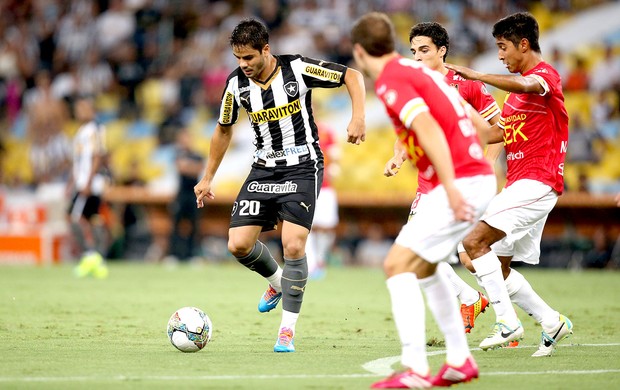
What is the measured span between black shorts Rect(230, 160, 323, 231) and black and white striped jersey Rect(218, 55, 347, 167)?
0.28 feet

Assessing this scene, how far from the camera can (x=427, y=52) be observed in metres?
8.68

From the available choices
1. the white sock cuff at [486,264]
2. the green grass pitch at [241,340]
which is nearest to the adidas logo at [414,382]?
the green grass pitch at [241,340]

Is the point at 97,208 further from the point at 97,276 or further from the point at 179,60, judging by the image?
the point at 179,60

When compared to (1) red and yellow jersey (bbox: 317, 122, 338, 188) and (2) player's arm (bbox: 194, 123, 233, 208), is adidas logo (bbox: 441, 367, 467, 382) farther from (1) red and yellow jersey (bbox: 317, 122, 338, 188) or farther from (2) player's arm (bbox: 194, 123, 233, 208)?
(1) red and yellow jersey (bbox: 317, 122, 338, 188)

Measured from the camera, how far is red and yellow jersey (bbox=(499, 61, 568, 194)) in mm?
8055

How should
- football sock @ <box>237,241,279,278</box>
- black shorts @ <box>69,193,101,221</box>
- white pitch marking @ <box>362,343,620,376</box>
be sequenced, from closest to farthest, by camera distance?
white pitch marking @ <box>362,343,620,376</box>, football sock @ <box>237,241,279,278</box>, black shorts @ <box>69,193,101,221</box>

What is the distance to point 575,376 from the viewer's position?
21.3ft

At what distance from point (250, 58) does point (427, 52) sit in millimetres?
1664

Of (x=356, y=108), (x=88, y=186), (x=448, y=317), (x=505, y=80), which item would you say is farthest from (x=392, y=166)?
(x=88, y=186)

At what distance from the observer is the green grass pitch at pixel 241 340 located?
626cm

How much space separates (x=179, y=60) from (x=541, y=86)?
19.0 m

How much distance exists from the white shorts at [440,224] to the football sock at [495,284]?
1.88 metres

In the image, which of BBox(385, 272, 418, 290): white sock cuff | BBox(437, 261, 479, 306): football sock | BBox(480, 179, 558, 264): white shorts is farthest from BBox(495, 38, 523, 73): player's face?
BBox(385, 272, 418, 290): white sock cuff

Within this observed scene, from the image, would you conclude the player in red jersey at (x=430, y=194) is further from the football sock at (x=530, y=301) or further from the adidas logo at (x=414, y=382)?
the football sock at (x=530, y=301)
